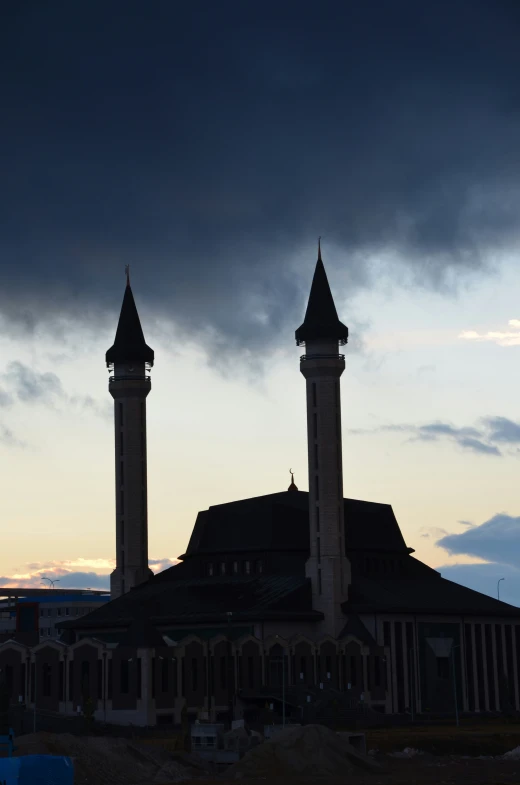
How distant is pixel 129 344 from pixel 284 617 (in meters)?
34.5

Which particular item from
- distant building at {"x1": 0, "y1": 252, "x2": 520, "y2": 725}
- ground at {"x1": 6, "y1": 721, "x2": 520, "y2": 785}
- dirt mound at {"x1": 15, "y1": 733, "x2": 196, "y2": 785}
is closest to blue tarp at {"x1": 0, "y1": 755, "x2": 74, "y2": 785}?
dirt mound at {"x1": 15, "y1": 733, "x2": 196, "y2": 785}

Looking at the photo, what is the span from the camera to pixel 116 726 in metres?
110

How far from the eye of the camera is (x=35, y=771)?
58.1m

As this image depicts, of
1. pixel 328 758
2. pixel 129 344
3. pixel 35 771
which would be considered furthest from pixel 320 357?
pixel 35 771

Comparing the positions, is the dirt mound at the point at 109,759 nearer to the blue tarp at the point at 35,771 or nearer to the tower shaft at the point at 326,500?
the blue tarp at the point at 35,771

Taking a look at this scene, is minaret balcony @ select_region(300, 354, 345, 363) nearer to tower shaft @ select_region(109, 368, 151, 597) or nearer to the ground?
tower shaft @ select_region(109, 368, 151, 597)

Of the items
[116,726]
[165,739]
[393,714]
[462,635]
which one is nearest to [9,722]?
[116,726]

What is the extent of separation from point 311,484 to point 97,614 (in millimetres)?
23802

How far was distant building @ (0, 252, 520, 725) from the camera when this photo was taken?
11906 centimetres

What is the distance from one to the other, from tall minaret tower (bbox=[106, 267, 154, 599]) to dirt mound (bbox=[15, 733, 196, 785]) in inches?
2418

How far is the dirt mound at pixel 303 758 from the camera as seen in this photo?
7606 centimetres

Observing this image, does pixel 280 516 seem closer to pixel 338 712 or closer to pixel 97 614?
pixel 97 614

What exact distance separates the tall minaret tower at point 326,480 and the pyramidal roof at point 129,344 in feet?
65.9

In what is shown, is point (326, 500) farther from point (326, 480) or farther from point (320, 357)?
point (320, 357)
